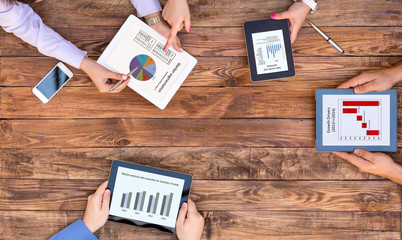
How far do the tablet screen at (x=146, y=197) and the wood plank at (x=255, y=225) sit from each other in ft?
0.34

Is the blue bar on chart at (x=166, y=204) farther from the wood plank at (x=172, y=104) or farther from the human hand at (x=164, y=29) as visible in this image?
the human hand at (x=164, y=29)

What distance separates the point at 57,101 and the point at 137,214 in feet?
2.25

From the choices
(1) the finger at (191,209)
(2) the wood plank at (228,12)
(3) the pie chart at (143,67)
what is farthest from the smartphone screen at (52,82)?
(1) the finger at (191,209)

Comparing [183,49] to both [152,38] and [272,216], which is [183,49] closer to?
[152,38]

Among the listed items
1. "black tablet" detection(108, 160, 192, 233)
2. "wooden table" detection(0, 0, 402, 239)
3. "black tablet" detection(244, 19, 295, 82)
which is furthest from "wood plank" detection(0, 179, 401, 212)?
"black tablet" detection(244, 19, 295, 82)

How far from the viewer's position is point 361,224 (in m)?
1.50

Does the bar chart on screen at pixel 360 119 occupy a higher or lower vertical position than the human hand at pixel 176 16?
lower

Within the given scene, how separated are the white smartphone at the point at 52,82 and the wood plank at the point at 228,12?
230 mm

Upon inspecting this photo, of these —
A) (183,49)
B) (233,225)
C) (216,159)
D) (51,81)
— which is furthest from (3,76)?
(233,225)

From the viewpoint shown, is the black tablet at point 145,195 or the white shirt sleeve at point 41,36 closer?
the white shirt sleeve at point 41,36

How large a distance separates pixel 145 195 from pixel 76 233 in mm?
389

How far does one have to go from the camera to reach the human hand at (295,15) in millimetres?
1399

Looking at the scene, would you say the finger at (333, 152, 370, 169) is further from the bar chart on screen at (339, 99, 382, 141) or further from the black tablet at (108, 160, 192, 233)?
the black tablet at (108, 160, 192, 233)

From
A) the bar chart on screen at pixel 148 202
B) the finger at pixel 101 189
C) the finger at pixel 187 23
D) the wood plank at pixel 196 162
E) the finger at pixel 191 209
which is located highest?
the finger at pixel 187 23
